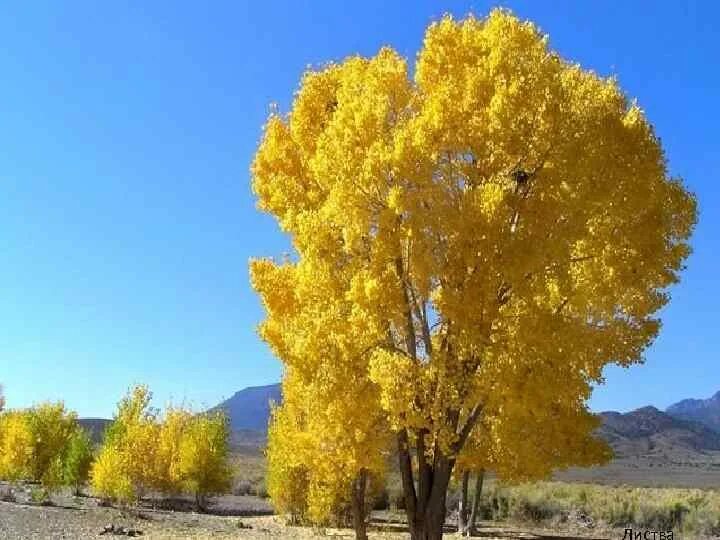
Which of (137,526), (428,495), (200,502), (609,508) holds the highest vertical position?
(428,495)

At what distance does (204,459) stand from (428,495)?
32856 millimetres

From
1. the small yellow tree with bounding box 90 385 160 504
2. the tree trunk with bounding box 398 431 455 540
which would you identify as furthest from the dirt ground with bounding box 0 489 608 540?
the tree trunk with bounding box 398 431 455 540

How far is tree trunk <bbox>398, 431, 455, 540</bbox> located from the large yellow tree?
0.53 meters

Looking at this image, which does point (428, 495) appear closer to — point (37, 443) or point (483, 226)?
point (483, 226)

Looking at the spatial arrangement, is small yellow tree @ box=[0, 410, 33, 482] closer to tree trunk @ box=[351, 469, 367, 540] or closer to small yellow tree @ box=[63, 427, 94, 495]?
small yellow tree @ box=[63, 427, 94, 495]

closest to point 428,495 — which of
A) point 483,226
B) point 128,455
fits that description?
point 483,226

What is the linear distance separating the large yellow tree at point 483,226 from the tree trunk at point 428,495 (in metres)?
0.53

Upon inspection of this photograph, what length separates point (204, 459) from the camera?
43781 millimetres

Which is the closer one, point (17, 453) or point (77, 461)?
point (17, 453)

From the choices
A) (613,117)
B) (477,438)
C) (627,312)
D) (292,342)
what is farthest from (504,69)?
(477,438)

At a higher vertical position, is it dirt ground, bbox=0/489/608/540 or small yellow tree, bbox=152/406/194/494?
small yellow tree, bbox=152/406/194/494

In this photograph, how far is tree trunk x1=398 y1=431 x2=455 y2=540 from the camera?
13.2 metres

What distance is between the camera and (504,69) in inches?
437

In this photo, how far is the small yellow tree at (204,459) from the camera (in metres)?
43.6
